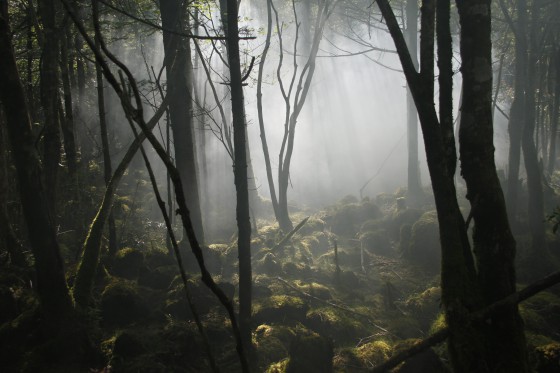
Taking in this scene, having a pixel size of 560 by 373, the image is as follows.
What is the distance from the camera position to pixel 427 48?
3.34m

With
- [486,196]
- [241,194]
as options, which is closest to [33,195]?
[241,194]

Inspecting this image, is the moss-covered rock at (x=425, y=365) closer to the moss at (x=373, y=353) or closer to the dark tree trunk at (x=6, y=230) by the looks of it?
the moss at (x=373, y=353)

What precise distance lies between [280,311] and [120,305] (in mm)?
2609

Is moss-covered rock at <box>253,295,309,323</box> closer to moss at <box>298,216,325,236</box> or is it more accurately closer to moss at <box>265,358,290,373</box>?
moss at <box>265,358,290,373</box>

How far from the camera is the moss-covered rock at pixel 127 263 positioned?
729 cm

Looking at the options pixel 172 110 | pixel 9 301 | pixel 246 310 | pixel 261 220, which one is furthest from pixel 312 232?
pixel 9 301

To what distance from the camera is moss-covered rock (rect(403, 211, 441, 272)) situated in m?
9.80

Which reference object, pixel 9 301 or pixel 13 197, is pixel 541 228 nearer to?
pixel 9 301

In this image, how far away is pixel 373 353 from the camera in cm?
500

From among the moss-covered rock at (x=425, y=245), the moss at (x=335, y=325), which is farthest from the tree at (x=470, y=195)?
the moss-covered rock at (x=425, y=245)

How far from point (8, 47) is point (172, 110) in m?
4.81

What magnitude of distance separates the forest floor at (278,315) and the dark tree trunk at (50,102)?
67.1 inches

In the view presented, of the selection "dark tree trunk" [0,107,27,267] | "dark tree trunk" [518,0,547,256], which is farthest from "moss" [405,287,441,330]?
"dark tree trunk" [0,107,27,267]

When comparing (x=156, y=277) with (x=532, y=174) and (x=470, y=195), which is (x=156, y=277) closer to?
(x=470, y=195)
